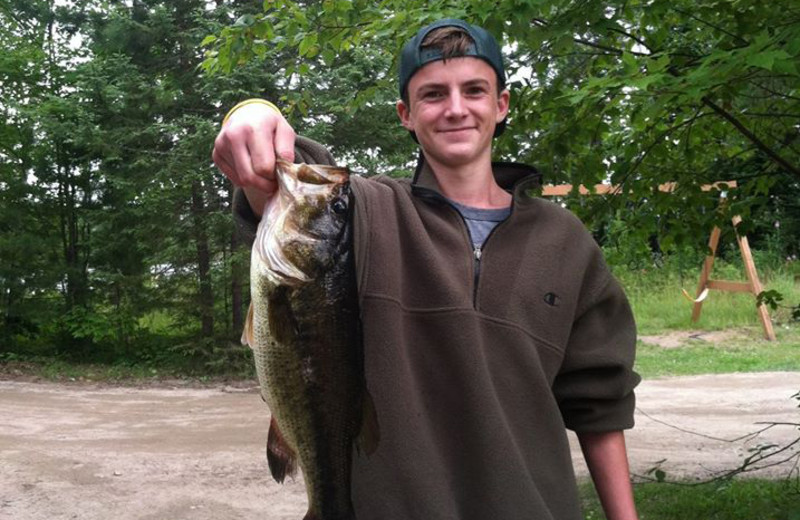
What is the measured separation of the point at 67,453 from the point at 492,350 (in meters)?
6.78

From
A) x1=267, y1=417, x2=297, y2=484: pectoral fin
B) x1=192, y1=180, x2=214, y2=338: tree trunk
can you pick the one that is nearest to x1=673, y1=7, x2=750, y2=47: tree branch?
x1=267, y1=417, x2=297, y2=484: pectoral fin

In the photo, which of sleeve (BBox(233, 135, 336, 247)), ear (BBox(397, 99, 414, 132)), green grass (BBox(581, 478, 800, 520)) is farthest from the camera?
green grass (BBox(581, 478, 800, 520))

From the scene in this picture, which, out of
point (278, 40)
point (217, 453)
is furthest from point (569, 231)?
point (217, 453)

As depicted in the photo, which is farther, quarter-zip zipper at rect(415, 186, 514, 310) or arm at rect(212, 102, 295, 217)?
quarter-zip zipper at rect(415, 186, 514, 310)

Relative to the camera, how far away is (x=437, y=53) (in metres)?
2.19

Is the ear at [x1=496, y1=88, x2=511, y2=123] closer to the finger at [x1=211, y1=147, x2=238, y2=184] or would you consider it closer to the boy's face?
the boy's face

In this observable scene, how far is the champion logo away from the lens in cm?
221

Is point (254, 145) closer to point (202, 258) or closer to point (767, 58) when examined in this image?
point (767, 58)

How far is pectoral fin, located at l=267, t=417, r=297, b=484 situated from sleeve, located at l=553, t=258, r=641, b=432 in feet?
2.79

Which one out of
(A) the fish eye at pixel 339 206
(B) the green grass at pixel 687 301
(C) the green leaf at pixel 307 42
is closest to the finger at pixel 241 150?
(A) the fish eye at pixel 339 206

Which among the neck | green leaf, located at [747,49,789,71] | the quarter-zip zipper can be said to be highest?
green leaf, located at [747,49,789,71]

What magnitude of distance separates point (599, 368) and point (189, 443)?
6.72 m

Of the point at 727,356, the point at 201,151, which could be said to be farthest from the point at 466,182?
the point at 727,356

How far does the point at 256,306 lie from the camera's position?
6.17 feet
